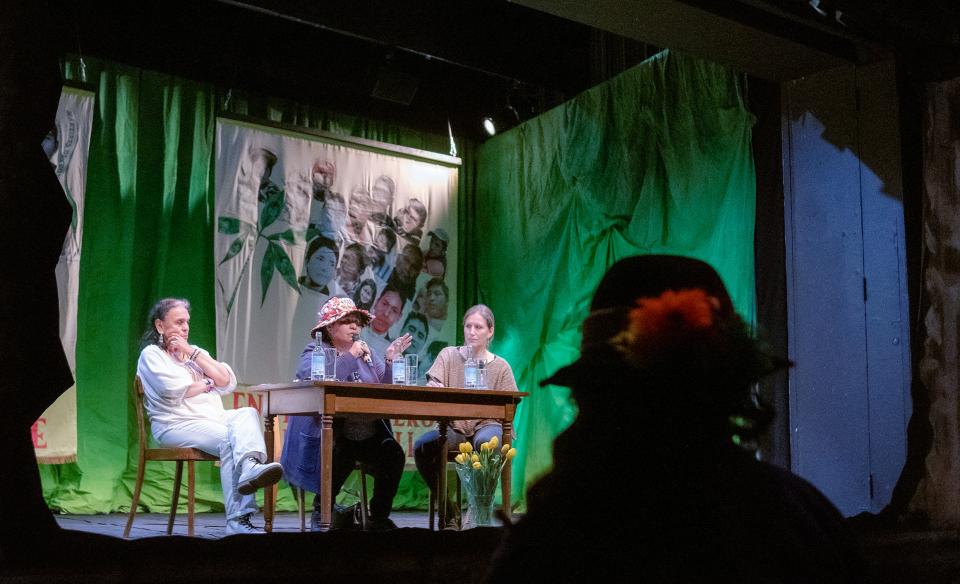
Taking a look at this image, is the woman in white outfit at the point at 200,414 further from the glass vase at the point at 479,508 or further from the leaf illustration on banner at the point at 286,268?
the leaf illustration on banner at the point at 286,268

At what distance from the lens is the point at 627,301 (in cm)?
97

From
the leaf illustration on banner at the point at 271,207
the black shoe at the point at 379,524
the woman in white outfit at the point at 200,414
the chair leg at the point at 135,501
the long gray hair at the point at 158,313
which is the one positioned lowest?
the black shoe at the point at 379,524

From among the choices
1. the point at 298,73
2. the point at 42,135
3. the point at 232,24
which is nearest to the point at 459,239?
the point at 298,73

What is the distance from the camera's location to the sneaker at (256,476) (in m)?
4.26

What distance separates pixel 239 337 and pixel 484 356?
2.01m

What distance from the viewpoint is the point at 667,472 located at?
94 centimetres

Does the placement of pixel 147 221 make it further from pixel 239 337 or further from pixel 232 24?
pixel 232 24

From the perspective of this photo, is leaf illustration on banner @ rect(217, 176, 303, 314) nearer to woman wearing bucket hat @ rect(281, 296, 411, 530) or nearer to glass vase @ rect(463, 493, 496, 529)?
woman wearing bucket hat @ rect(281, 296, 411, 530)

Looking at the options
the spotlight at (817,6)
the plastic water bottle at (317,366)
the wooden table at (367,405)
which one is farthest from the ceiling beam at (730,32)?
the plastic water bottle at (317,366)

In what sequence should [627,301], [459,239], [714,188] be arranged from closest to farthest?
[627,301]
[714,188]
[459,239]

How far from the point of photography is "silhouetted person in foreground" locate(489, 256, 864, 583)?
0.91 meters

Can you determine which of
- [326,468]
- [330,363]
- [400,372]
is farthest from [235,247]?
[326,468]

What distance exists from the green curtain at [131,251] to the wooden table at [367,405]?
1821mm

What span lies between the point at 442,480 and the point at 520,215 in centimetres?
285
